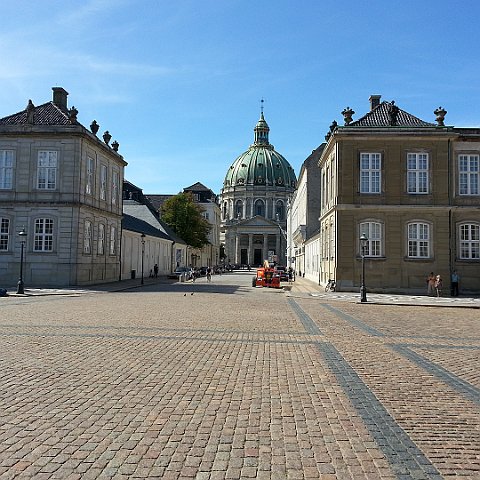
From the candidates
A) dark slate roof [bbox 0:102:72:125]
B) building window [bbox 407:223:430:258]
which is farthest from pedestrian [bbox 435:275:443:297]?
dark slate roof [bbox 0:102:72:125]

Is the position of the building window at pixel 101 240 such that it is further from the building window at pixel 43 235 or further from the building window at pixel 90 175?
the building window at pixel 43 235

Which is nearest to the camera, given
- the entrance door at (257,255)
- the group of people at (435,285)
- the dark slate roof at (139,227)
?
the group of people at (435,285)

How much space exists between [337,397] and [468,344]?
6.74 meters

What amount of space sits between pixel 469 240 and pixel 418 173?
517cm

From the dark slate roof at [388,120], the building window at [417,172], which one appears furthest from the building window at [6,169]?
the building window at [417,172]

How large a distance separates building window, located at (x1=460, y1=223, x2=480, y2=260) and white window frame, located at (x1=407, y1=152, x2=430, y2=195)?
342cm

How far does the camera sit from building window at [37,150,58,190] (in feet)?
118

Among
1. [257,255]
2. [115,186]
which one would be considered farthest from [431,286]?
[257,255]

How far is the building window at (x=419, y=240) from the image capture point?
107 feet

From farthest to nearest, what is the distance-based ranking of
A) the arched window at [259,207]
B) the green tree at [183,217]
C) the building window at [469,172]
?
the arched window at [259,207], the green tree at [183,217], the building window at [469,172]

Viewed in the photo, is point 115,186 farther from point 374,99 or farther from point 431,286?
point 431,286

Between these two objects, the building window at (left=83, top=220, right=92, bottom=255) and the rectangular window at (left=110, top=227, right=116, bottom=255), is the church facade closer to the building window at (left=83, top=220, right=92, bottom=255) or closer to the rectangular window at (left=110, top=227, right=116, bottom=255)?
the rectangular window at (left=110, top=227, right=116, bottom=255)

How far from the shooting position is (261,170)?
15262cm

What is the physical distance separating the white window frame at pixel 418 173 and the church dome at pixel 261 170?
4644 inches
